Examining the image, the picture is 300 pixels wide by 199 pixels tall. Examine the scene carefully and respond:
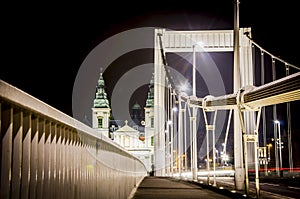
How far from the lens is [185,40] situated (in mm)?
36281

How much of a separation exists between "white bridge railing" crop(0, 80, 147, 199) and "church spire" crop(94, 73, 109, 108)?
96651mm

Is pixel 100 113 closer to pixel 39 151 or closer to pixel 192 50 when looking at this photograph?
pixel 192 50

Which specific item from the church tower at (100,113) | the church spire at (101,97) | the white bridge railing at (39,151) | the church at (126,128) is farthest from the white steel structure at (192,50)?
the church spire at (101,97)

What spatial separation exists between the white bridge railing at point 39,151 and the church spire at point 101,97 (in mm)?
96651

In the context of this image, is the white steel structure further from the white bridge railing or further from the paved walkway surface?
the white bridge railing

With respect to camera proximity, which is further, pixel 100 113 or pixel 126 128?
pixel 126 128

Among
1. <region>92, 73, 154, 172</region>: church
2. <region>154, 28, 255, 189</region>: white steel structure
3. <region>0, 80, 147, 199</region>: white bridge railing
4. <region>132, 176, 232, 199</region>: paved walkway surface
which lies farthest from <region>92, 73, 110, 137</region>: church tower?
<region>0, 80, 147, 199</region>: white bridge railing

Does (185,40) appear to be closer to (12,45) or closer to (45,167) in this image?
(12,45)

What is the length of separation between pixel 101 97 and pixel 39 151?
9976 centimetres

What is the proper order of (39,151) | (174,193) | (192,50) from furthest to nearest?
(192,50) → (174,193) → (39,151)

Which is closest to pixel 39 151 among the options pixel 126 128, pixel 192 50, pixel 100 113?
pixel 192 50

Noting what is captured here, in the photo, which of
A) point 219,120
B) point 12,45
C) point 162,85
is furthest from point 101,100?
point 12,45

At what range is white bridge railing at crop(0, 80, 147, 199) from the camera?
2.99 meters

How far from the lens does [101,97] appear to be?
338ft
